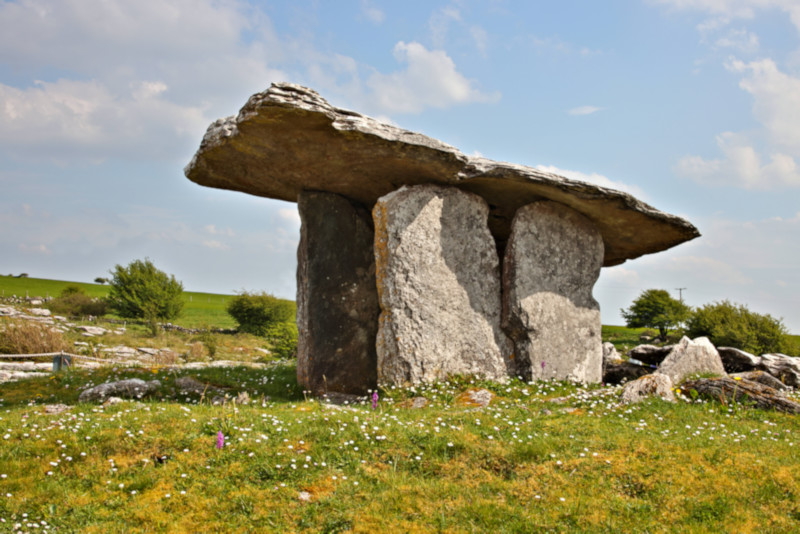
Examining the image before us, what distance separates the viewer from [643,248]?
53.4 feet

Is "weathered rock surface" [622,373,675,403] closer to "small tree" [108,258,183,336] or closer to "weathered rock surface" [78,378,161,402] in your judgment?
"weathered rock surface" [78,378,161,402]

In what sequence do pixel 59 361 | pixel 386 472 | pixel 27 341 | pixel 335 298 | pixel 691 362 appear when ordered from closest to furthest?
pixel 386 472, pixel 335 298, pixel 691 362, pixel 59 361, pixel 27 341

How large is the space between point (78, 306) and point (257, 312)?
1245 centimetres

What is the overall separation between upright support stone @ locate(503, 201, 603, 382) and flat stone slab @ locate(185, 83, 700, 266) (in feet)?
1.81

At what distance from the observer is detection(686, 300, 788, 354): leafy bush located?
21938 mm

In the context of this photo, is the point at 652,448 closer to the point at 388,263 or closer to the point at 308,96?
the point at 388,263

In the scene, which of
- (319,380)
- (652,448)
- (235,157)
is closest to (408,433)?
(652,448)

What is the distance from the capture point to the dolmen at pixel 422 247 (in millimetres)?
11758

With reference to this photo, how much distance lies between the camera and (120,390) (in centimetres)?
1078

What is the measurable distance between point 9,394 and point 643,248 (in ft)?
52.7

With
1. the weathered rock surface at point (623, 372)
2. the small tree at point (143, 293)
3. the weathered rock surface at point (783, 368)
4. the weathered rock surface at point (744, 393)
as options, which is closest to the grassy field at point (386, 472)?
the weathered rock surface at point (744, 393)

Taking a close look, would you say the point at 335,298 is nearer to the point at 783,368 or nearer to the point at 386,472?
the point at 386,472

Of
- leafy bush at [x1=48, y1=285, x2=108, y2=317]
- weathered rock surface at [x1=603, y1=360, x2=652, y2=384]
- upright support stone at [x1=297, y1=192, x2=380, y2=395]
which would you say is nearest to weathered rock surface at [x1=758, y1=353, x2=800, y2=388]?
weathered rock surface at [x1=603, y1=360, x2=652, y2=384]

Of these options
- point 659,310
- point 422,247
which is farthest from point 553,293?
point 659,310
